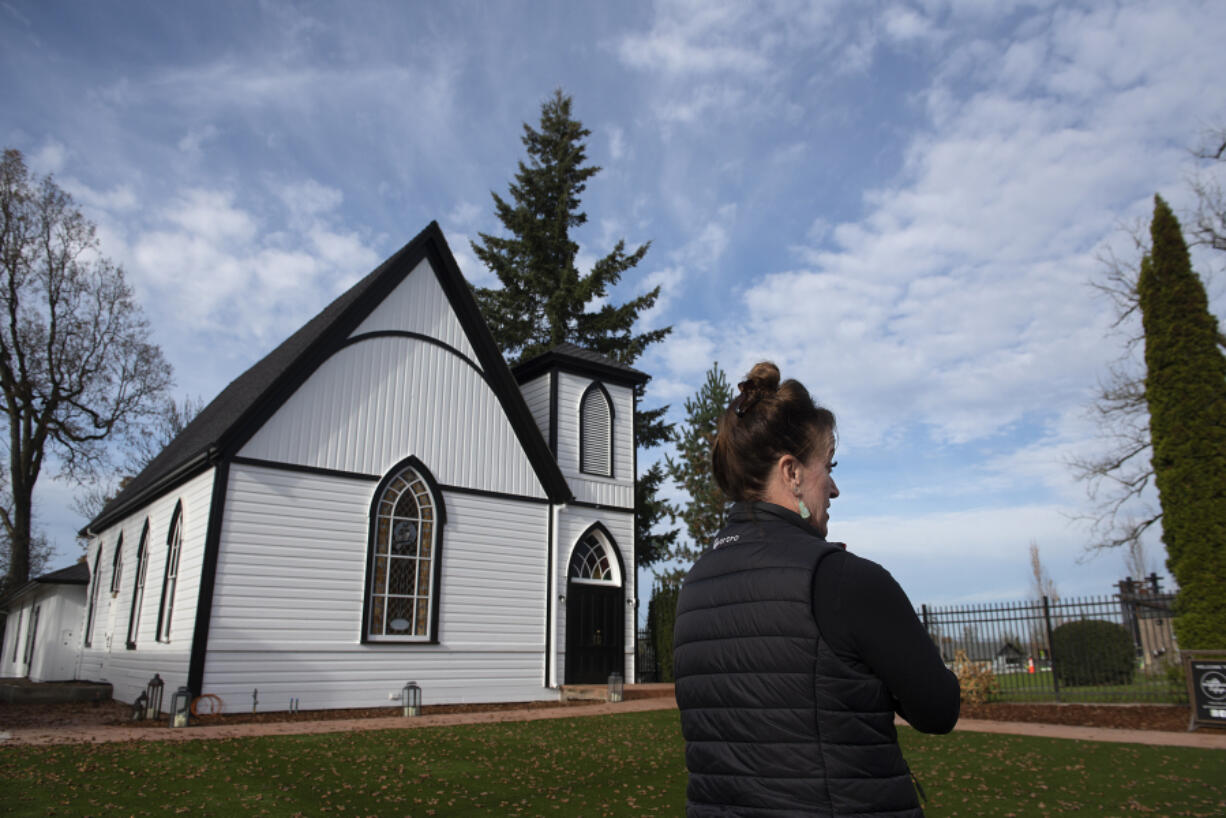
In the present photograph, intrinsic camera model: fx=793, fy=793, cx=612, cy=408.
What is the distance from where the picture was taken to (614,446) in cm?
2056

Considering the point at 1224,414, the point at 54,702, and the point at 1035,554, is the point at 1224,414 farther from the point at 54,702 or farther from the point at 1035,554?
the point at 1035,554

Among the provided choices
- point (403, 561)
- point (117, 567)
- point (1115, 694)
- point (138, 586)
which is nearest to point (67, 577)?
point (117, 567)

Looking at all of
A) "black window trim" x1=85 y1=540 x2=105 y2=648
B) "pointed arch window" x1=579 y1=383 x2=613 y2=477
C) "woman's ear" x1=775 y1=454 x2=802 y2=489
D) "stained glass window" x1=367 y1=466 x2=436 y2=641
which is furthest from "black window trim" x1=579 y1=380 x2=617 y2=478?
"woman's ear" x1=775 y1=454 x2=802 y2=489

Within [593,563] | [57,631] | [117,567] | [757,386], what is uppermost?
[117,567]

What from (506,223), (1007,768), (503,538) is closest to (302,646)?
(503,538)

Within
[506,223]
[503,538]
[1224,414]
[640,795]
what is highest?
[506,223]

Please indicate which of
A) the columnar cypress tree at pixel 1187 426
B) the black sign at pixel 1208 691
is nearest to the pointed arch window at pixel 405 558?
the black sign at pixel 1208 691

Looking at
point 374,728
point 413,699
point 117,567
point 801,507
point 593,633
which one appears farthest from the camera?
point 117,567

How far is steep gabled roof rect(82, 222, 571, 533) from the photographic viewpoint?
14.3m

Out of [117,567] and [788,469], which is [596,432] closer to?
[117,567]

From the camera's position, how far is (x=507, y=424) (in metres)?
17.7

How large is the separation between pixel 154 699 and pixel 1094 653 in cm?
2138

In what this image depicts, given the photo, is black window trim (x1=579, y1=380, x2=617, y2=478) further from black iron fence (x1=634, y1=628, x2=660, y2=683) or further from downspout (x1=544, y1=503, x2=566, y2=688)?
black iron fence (x1=634, y1=628, x2=660, y2=683)

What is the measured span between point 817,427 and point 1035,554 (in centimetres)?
7319
